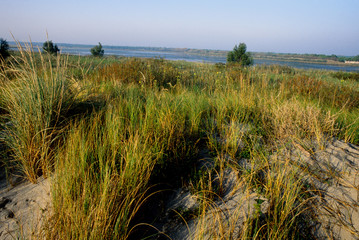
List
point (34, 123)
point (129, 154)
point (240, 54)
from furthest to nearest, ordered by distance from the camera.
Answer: point (240, 54) < point (34, 123) < point (129, 154)

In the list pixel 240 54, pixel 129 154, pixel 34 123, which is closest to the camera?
pixel 129 154

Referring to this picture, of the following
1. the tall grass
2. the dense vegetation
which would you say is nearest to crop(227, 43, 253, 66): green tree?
the dense vegetation

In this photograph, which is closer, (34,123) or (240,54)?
(34,123)

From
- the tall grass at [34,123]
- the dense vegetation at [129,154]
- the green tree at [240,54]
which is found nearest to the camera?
the dense vegetation at [129,154]

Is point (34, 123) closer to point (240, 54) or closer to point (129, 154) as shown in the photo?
point (129, 154)

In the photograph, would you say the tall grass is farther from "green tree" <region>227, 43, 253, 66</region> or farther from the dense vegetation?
"green tree" <region>227, 43, 253, 66</region>

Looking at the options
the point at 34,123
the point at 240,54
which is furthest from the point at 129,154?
the point at 240,54

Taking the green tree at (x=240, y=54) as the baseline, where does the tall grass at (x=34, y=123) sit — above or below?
below

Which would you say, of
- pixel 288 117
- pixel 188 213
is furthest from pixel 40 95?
pixel 288 117

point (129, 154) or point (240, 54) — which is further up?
point (240, 54)

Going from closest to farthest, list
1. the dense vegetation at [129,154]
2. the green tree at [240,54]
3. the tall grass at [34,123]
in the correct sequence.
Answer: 1. the dense vegetation at [129,154]
2. the tall grass at [34,123]
3. the green tree at [240,54]

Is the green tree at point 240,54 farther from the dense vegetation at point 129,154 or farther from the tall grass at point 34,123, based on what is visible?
the tall grass at point 34,123

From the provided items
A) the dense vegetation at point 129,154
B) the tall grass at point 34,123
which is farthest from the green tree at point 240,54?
the tall grass at point 34,123

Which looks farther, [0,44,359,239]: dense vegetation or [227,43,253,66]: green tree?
[227,43,253,66]: green tree
